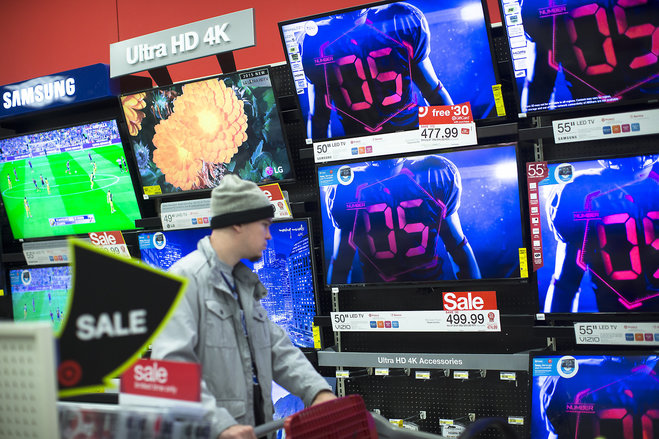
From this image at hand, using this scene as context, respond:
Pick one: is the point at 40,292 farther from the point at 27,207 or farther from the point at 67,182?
the point at 67,182

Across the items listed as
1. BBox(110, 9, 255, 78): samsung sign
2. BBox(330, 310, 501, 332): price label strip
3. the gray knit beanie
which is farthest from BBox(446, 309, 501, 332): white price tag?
BBox(110, 9, 255, 78): samsung sign

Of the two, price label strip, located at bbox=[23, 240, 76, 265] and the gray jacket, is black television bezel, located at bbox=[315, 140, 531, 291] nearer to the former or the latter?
the gray jacket

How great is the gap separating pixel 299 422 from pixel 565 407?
1.67 m

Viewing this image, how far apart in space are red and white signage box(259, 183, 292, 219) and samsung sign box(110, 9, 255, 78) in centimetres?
85

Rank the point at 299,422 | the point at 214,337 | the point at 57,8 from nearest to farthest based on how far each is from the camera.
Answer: the point at 299,422 → the point at 214,337 → the point at 57,8

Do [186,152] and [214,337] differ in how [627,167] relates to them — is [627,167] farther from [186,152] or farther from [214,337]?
[186,152]

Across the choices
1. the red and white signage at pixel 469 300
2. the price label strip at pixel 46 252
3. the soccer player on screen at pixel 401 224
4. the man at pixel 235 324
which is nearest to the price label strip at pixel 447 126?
the soccer player on screen at pixel 401 224

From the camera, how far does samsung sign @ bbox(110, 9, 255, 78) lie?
13.2ft

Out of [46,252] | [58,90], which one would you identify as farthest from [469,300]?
[58,90]

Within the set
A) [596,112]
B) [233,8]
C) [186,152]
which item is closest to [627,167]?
[596,112]

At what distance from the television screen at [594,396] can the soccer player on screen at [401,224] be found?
616mm

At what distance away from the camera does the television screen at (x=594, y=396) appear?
313 centimetres

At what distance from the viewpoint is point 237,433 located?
222cm

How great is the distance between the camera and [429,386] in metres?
3.89
